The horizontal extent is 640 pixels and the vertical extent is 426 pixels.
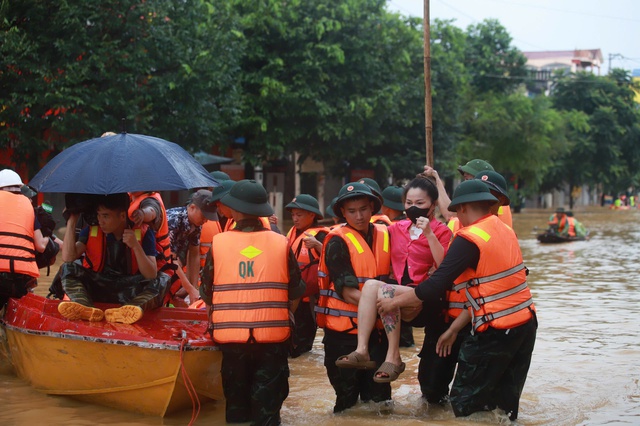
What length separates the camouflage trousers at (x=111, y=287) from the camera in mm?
7262

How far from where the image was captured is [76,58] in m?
19.5

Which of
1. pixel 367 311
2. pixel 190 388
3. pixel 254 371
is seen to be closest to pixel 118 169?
pixel 190 388

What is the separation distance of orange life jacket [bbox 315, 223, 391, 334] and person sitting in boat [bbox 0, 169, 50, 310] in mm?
3022

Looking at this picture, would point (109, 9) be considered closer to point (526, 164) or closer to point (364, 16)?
point (364, 16)

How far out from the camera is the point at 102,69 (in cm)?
1922

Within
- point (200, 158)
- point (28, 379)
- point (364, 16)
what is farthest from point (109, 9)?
point (28, 379)

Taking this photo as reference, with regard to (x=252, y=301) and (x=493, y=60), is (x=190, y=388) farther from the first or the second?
(x=493, y=60)

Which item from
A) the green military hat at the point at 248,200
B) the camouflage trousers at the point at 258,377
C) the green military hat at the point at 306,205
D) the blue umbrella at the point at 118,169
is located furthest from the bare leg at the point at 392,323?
the green military hat at the point at 306,205

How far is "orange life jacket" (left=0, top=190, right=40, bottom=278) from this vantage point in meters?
7.85

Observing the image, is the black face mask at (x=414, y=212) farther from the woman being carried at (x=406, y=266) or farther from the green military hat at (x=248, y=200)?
the green military hat at (x=248, y=200)

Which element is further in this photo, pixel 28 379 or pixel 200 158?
pixel 200 158

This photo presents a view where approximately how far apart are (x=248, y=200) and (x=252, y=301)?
0.68m

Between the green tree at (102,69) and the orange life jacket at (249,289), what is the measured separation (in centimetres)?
1350

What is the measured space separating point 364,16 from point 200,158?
7.47 m
